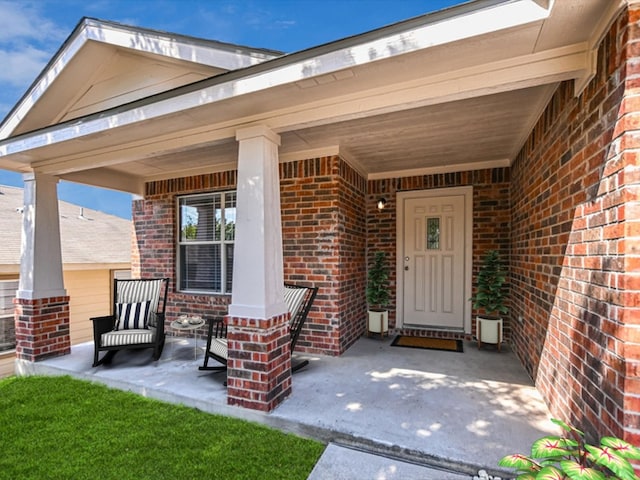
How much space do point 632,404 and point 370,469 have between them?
1.42 metres

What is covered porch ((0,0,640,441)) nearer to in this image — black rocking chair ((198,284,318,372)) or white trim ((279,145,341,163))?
white trim ((279,145,341,163))

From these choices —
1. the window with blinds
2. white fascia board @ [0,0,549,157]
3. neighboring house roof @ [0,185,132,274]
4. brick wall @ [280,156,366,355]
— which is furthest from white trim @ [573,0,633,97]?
neighboring house roof @ [0,185,132,274]

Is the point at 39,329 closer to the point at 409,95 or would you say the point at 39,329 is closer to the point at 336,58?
the point at 336,58

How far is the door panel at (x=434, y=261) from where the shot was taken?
183 inches

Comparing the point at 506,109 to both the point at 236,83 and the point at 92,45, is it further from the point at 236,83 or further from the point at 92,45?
the point at 92,45

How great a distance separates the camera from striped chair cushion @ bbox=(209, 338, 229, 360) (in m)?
3.07

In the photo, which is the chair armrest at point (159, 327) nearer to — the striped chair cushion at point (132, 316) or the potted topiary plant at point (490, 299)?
the striped chair cushion at point (132, 316)

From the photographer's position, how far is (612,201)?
1600 millimetres

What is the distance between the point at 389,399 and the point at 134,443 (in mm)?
2021

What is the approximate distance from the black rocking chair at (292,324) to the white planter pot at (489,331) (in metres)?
2.29

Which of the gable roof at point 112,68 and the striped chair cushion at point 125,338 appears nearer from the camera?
the gable roof at point 112,68

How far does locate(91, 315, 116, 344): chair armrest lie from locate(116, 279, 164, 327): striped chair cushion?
37 cm

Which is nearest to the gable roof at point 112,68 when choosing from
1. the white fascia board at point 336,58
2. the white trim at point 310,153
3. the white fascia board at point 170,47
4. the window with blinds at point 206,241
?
the white fascia board at point 170,47

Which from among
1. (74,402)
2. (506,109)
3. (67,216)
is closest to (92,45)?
(74,402)
